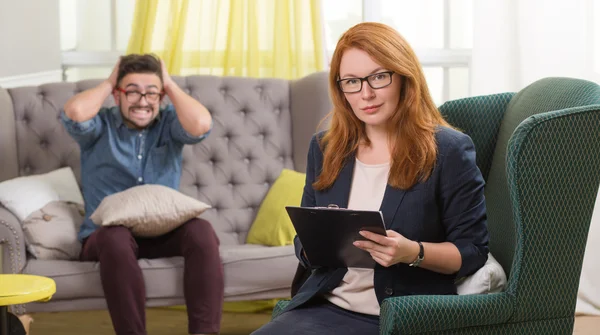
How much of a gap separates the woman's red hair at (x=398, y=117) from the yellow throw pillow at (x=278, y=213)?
1388mm

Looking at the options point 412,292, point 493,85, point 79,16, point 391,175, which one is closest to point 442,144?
point 391,175

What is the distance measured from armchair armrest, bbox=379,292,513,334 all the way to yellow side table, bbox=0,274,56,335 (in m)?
1.07

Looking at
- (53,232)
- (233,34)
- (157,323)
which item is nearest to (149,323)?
(157,323)

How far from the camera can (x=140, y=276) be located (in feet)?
9.50

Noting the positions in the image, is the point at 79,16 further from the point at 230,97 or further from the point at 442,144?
the point at 442,144

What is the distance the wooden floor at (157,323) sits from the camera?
349 cm

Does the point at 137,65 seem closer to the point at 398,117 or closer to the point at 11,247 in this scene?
the point at 11,247

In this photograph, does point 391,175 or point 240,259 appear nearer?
point 391,175

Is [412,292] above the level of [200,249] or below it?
above

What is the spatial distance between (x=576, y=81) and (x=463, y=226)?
0.49m

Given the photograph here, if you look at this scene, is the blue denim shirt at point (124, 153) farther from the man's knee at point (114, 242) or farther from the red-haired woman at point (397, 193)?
the red-haired woman at point (397, 193)

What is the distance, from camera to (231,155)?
3.55 m

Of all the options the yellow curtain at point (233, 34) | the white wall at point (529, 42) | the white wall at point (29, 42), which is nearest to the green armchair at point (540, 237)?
the white wall at point (529, 42)

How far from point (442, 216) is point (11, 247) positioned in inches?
68.0
